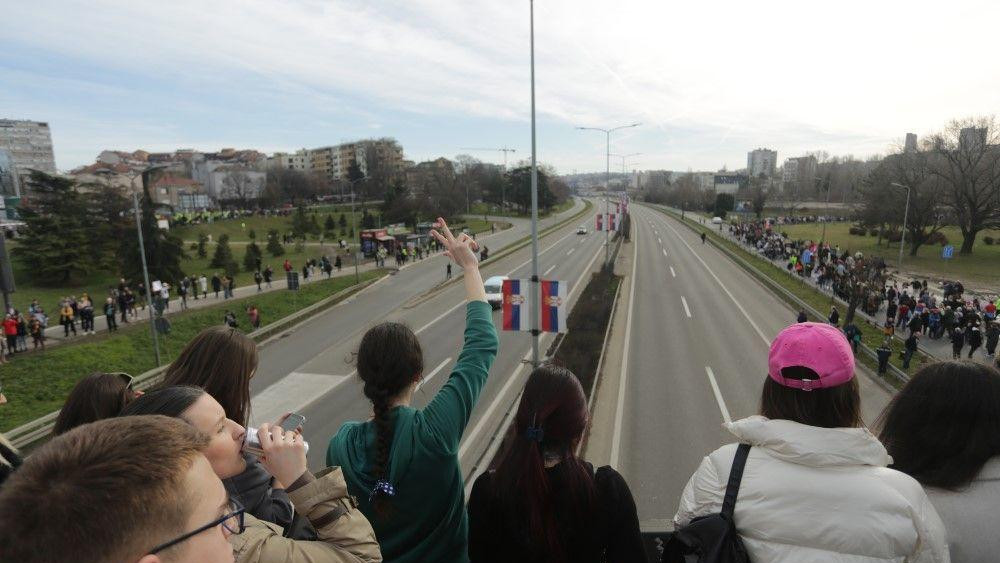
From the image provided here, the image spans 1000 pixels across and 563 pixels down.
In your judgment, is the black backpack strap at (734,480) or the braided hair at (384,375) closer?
the black backpack strap at (734,480)

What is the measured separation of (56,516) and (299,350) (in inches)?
883

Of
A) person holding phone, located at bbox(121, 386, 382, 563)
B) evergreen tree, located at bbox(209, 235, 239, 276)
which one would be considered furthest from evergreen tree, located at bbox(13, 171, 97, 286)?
person holding phone, located at bbox(121, 386, 382, 563)

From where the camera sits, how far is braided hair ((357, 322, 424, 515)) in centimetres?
231

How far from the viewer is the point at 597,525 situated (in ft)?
7.42

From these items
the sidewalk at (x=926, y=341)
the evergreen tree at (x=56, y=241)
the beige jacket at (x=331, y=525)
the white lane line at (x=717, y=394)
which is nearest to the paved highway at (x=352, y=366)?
the beige jacket at (x=331, y=525)

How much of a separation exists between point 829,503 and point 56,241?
153 feet

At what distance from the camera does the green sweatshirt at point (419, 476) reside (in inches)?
91.7

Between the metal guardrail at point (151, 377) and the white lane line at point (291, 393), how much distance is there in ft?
9.85

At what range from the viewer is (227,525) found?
1.44 m

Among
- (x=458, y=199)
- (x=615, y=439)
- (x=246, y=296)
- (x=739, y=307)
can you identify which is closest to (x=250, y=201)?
(x=458, y=199)

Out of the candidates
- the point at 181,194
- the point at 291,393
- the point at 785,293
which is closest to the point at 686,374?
the point at 291,393

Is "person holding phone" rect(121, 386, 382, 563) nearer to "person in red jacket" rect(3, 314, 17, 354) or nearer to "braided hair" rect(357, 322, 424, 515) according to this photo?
"braided hair" rect(357, 322, 424, 515)

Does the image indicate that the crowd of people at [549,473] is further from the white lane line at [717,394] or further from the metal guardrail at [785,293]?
the white lane line at [717,394]

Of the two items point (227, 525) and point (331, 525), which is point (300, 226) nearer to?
point (331, 525)
